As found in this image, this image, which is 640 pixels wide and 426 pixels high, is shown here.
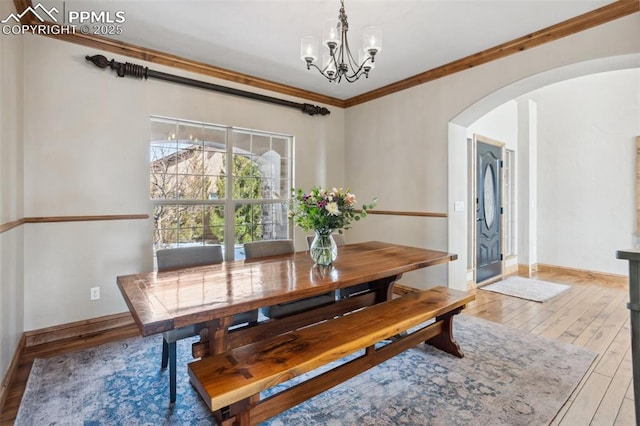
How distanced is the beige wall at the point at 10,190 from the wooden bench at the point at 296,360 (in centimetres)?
157

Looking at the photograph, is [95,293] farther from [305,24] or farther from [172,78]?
[305,24]

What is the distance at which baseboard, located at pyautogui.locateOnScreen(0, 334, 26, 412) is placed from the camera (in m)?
1.89

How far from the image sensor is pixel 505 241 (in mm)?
5070

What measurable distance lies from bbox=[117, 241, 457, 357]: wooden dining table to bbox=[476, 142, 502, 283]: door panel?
231cm

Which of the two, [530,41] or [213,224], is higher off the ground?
[530,41]

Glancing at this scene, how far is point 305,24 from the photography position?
2662 mm

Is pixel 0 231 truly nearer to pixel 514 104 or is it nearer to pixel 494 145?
pixel 494 145

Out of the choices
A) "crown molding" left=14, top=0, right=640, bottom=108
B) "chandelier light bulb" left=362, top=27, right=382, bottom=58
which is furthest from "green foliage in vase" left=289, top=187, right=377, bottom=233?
"crown molding" left=14, top=0, right=640, bottom=108

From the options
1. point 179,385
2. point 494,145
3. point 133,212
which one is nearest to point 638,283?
point 179,385

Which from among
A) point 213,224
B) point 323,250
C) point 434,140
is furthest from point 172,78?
point 434,140

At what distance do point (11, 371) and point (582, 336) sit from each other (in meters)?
4.58

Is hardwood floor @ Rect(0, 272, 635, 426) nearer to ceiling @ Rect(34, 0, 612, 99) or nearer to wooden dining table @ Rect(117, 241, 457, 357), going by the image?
wooden dining table @ Rect(117, 241, 457, 357)

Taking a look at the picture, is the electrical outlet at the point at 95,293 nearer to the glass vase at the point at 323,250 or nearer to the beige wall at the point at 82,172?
the beige wall at the point at 82,172

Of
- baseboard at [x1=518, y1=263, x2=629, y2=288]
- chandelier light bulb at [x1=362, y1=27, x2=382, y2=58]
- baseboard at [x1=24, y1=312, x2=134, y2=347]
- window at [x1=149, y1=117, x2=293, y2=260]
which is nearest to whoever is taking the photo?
chandelier light bulb at [x1=362, y1=27, x2=382, y2=58]
